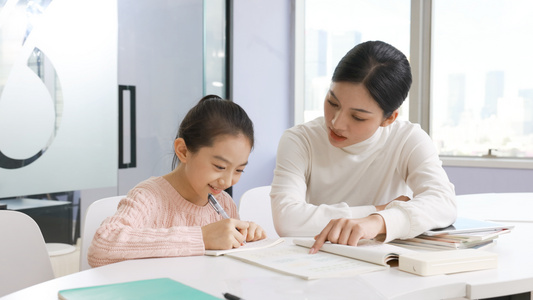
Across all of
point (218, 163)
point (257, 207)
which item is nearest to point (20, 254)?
point (218, 163)

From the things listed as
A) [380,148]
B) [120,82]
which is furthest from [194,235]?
[120,82]

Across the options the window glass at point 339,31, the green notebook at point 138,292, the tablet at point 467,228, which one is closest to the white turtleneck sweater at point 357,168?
the tablet at point 467,228

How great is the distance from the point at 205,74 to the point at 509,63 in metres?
2.03

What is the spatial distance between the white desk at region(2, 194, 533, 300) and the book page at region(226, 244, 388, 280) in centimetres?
2

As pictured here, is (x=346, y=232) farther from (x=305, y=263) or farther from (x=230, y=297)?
(x=230, y=297)

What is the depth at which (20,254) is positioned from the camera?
1.32m

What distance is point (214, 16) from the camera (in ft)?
12.6

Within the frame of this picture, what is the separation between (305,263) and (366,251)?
0.44 ft

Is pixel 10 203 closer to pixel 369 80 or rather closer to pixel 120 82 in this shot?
pixel 120 82

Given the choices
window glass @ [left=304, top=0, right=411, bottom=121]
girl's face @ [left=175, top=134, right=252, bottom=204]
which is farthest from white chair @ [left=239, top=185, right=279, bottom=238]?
window glass @ [left=304, top=0, right=411, bottom=121]

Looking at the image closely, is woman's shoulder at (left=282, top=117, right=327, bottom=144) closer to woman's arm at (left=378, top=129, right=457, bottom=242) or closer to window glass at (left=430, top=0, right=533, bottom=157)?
woman's arm at (left=378, top=129, right=457, bottom=242)

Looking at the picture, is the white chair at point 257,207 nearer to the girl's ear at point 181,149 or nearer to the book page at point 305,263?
the girl's ear at point 181,149

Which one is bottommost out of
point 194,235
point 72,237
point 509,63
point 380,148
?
point 72,237

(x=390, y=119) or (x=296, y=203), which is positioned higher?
(x=390, y=119)
